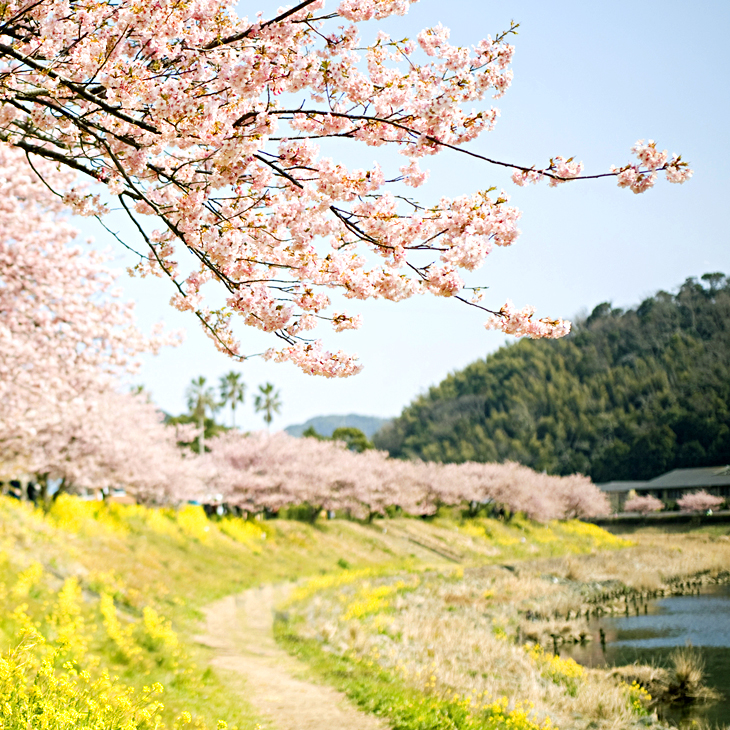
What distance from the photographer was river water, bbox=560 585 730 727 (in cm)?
1304

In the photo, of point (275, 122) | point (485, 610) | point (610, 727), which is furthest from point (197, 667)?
point (485, 610)

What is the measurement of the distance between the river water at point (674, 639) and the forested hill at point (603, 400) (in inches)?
2505

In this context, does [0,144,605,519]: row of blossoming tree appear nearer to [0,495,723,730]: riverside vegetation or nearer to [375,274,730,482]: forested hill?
[0,495,723,730]: riverside vegetation

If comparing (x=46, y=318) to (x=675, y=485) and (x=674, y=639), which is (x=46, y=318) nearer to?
(x=674, y=639)

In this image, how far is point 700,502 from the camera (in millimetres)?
65562

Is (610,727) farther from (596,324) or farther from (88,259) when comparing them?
(596,324)

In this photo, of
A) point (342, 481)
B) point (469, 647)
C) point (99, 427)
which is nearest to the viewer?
point (469, 647)

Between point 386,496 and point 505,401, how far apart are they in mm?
68831

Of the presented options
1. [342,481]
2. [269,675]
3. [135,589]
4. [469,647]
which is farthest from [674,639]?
[342,481]

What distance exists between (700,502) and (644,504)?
7.07 meters

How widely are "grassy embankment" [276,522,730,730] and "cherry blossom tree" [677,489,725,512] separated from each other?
41728 mm

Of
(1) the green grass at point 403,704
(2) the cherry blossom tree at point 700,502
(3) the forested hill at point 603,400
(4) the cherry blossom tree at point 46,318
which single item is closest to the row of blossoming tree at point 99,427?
(4) the cherry blossom tree at point 46,318

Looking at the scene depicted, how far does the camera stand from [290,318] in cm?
482

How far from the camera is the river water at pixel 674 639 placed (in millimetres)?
13039
